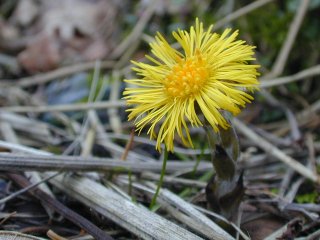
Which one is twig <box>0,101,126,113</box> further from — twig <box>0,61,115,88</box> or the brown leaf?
the brown leaf

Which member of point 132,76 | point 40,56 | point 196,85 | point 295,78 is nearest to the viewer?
point 196,85

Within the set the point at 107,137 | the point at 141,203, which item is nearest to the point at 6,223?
the point at 141,203

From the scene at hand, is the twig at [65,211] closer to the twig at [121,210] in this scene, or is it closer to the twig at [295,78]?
the twig at [121,210]

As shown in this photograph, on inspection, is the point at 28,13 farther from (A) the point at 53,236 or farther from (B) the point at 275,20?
(A) the point at 53,236

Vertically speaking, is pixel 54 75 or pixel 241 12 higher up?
pixel 241 12

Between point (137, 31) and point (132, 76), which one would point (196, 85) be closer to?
point (132, 76)

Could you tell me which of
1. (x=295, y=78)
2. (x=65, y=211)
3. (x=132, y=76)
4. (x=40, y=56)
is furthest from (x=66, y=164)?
(x=40, y=56)

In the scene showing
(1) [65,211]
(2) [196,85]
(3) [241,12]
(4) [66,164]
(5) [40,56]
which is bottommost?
(1) [65,211]
